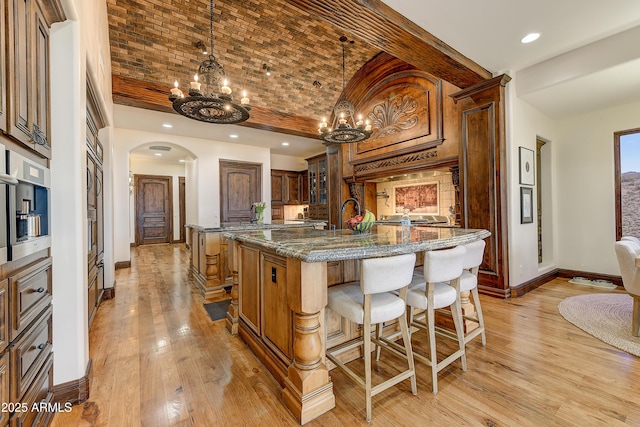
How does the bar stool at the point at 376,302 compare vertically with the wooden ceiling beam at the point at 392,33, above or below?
below

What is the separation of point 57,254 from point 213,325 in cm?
161

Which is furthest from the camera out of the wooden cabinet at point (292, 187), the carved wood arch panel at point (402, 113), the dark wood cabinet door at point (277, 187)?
the wooden cabinet at point (292, 187)

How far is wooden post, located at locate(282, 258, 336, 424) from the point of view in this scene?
151 centimetres

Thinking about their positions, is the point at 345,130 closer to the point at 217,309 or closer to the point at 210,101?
the point at 210,101

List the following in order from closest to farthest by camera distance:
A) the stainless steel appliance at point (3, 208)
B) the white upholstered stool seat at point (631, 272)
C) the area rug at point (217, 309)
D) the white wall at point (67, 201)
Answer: the stainless steel appliance at point (3, 208)
the white wall at point (67, 201)
the white upholstered stool seat at point (631, 272)
the area rug at point (217, 309)

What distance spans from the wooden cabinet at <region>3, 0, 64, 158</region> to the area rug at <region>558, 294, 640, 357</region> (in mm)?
4217

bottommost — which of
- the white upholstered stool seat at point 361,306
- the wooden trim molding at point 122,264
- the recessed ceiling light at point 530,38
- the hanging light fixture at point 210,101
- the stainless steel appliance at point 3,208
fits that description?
the wooden trim molding at point 122,264

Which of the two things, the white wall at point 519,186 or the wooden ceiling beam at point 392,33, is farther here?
the white wall at point 519,186

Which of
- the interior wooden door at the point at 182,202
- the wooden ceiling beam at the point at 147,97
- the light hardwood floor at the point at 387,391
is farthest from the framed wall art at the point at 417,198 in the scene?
the interior wooden door at the point at 182,202

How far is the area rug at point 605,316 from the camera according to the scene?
234cm

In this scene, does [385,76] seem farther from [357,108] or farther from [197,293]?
[197,293]

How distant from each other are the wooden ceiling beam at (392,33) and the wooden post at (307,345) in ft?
6.87

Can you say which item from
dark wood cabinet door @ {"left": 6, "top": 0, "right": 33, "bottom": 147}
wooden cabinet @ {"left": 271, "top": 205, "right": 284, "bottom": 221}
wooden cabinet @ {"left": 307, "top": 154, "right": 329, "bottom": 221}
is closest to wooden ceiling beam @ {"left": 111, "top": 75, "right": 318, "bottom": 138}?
wooden cabinet @ {"left": 307, "top": 154, "right": 329, "bottom": 221}

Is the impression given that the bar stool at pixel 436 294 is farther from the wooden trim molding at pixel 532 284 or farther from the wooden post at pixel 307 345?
the wooden trim molding at pixel 532 284
